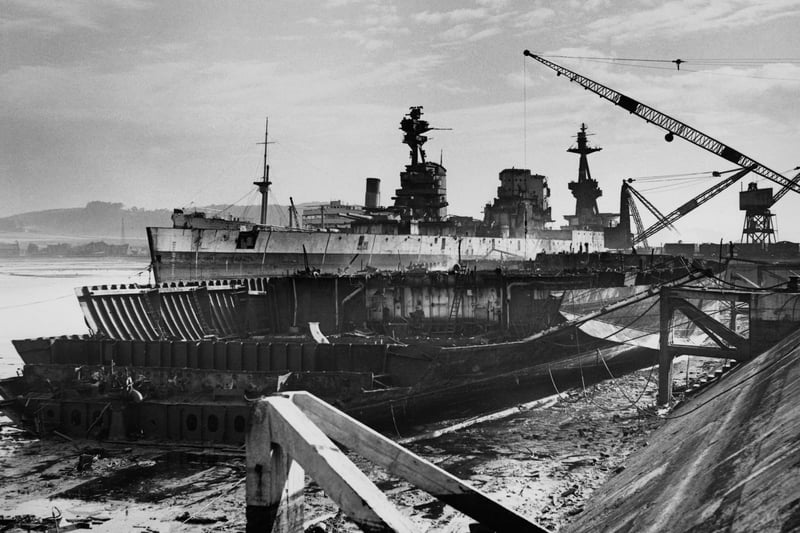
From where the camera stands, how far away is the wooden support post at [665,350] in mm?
17688

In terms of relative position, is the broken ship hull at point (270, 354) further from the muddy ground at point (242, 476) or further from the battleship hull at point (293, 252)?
the battleship hull at point (293, 252)

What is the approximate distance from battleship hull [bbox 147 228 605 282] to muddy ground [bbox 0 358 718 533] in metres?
12.1

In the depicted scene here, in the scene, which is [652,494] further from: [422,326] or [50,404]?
[422,326]

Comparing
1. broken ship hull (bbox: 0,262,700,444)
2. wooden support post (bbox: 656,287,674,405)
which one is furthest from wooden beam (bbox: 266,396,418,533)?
wooden support post (bbox: 656,287,674,405)

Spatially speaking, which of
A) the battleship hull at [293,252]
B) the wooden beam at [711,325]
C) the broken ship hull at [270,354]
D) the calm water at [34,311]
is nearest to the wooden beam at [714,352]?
the wooden beam at [711,325]

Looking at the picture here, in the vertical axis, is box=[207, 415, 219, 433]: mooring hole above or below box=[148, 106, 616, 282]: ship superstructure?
below

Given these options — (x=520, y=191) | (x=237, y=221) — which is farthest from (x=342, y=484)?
(x=520, y=191)

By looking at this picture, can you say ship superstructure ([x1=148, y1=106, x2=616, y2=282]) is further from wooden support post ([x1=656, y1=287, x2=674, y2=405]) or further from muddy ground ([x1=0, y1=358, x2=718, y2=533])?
wooden support post ([x1=656, y1=287, x2=674, y2=405])

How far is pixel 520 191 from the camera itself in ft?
190

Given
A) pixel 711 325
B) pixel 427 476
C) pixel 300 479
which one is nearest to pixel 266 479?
pixel 300 479

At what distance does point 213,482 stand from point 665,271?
26.1 m

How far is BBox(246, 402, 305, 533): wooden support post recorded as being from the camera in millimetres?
4969

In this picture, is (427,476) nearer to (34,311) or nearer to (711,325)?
(711,325)

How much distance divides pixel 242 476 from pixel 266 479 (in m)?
9.29
